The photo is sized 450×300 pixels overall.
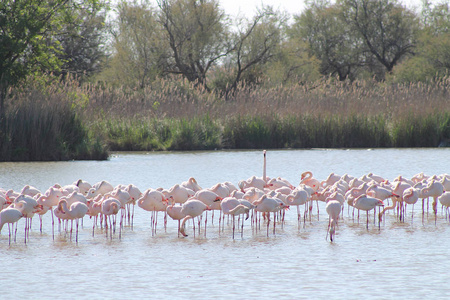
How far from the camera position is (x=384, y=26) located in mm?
46219

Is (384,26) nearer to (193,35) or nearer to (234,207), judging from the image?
(193,35)

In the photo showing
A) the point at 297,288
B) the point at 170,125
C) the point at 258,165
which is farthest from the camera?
the point at 170,125

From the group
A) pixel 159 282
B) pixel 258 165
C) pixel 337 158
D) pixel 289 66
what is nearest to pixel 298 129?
pixel 337 158

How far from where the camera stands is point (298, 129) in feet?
69.6

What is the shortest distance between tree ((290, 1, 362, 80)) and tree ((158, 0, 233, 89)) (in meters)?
9.43

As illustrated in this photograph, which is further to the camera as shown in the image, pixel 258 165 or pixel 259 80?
pixel 259 80

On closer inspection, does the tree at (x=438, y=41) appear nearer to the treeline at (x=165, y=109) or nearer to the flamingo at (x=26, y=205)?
the treeline at (x=165, y=109)

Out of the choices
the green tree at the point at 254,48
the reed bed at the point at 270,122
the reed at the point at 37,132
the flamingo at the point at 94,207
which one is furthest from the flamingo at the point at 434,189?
the green tree at the point at 254,48

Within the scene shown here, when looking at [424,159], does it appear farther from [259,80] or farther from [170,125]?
[259,80]

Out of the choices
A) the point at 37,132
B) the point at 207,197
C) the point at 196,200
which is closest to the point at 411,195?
the point at 207,197

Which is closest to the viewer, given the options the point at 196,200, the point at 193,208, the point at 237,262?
the point at 237,262

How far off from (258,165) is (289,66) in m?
24.3

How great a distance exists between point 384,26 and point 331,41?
3.75 meters

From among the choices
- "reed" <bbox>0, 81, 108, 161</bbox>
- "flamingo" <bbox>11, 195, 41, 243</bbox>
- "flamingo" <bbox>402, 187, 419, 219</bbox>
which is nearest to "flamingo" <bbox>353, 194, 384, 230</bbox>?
"flamingo" <bbox>402, 187, 419, 219</bbox>
